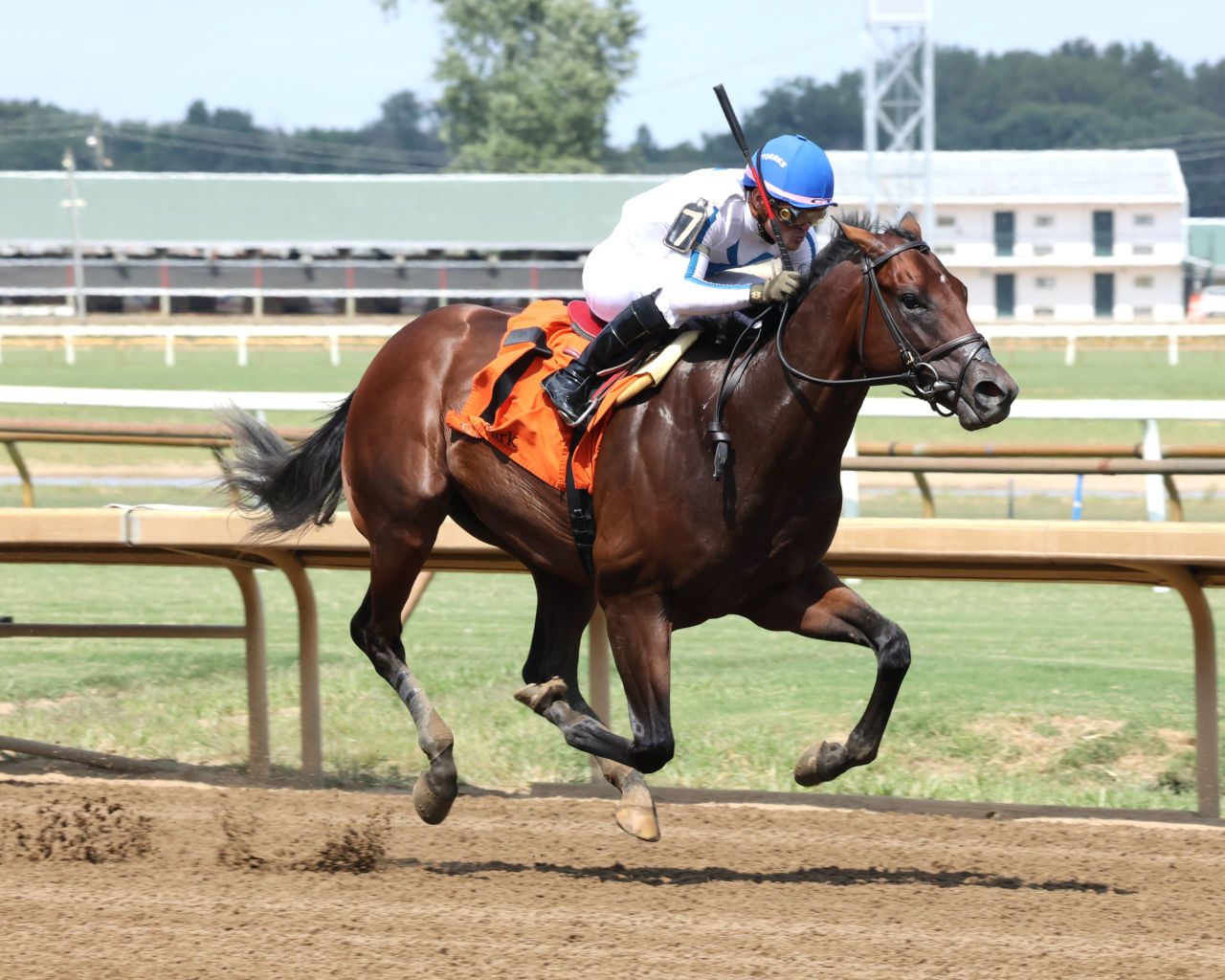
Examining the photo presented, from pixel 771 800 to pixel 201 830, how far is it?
1.74 m

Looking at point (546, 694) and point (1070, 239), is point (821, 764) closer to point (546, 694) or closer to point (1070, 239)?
point (546, 694)

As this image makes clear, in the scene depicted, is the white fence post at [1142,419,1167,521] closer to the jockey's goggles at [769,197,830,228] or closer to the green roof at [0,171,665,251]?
the jockey's goggles at [769,197,830,228]

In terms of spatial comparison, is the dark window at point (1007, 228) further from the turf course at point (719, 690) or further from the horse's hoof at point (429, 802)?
the horse's hoof at point (429, 802)

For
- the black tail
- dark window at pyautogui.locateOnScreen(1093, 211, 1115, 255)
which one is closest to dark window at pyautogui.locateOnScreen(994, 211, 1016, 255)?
dark window at pyautogui.locateOnScreen(1093, 211, 1115, 255)

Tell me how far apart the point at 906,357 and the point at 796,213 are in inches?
22.1

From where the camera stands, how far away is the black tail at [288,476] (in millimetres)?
4879

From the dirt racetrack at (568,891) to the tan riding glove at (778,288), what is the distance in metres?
1.47

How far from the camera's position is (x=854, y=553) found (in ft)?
14.9

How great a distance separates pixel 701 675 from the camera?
264 inches

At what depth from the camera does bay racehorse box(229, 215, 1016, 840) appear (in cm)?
356

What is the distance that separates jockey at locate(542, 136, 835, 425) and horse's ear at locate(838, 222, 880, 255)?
0.15 metres

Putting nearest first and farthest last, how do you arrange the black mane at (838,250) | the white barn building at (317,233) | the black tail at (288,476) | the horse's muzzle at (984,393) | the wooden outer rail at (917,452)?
the horse's muzzle at (984,393)
the black mane at (838,250)
the black tail at (288,476)
the wooden outer rail at (917,452)
the white barn building at (317,233)

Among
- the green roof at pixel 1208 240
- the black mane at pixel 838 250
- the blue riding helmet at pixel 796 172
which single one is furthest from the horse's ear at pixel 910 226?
the green roof at pixel 1208 240

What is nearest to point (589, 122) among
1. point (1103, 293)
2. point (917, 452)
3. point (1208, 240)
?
point (1103, 293)
